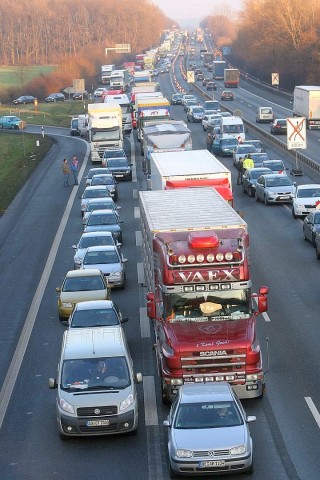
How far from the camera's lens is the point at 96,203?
144 feet

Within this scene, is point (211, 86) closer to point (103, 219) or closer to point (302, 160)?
point (302, 160)

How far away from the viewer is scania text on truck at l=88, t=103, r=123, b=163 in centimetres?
6838

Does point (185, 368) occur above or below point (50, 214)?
above

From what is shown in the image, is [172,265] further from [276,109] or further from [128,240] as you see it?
[276,109]

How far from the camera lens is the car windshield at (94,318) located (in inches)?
963

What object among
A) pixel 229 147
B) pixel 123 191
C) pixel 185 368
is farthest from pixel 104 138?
pixel 185 368

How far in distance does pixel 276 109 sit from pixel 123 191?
2096 inches

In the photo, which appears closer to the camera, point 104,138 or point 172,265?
point 172,265

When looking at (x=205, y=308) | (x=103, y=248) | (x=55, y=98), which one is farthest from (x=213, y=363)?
(x=55, y=98)

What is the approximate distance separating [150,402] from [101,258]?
1163cm

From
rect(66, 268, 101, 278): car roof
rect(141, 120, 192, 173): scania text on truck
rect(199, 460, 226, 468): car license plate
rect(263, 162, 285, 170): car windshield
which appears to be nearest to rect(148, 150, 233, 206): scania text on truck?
rect(66, 268, 101, 278): car roof

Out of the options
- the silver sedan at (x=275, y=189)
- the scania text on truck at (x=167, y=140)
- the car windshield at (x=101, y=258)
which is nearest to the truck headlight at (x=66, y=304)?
the car windshield at (x=101, y=258)

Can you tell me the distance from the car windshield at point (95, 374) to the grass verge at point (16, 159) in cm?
3168

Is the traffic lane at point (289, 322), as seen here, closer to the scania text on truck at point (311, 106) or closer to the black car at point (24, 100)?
the scania text on truck at point (311, 106)
